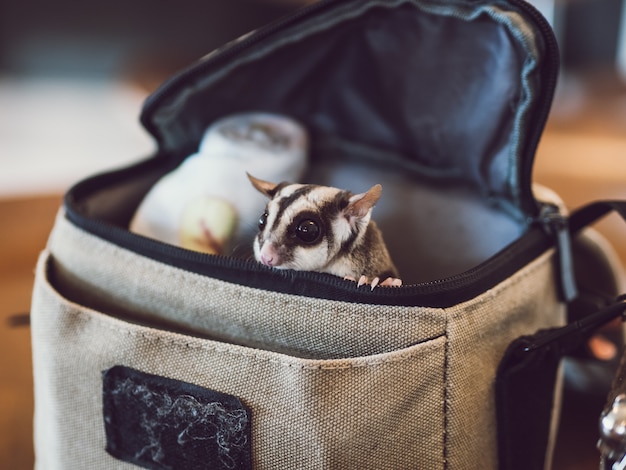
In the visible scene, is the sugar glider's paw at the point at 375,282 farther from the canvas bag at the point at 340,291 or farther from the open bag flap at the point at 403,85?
the open bag flap at the point at 403,85

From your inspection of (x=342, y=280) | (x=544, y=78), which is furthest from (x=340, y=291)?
(x=544, y=78)

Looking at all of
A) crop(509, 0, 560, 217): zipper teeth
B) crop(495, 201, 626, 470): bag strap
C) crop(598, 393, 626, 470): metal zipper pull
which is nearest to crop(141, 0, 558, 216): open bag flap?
crop(509, 0, 560, 217): zipper teeth

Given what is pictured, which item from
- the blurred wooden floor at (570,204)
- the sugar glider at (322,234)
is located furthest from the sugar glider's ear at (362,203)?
the blurred wooden floor at (570,204)

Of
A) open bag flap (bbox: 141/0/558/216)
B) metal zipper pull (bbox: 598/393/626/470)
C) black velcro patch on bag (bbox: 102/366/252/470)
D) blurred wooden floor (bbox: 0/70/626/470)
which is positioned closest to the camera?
metal zipper pull (bbox: 598/393/626/470)

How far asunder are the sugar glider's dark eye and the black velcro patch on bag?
0.48ft

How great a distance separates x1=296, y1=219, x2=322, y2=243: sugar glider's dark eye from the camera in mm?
574

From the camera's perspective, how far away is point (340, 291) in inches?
21.4

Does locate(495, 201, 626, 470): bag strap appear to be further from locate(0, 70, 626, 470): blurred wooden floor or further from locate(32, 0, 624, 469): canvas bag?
locate(0, 70, 626, 470): blurred wooden floor

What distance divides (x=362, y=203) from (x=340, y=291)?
8 cm

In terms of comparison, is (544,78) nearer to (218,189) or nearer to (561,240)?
(561,240)

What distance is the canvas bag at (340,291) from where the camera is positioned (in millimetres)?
536

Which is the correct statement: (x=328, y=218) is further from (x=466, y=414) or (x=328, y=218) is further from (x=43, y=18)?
(x=43, y=18)

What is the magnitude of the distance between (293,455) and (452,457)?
136 mm

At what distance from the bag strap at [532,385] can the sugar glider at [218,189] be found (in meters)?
0.30
